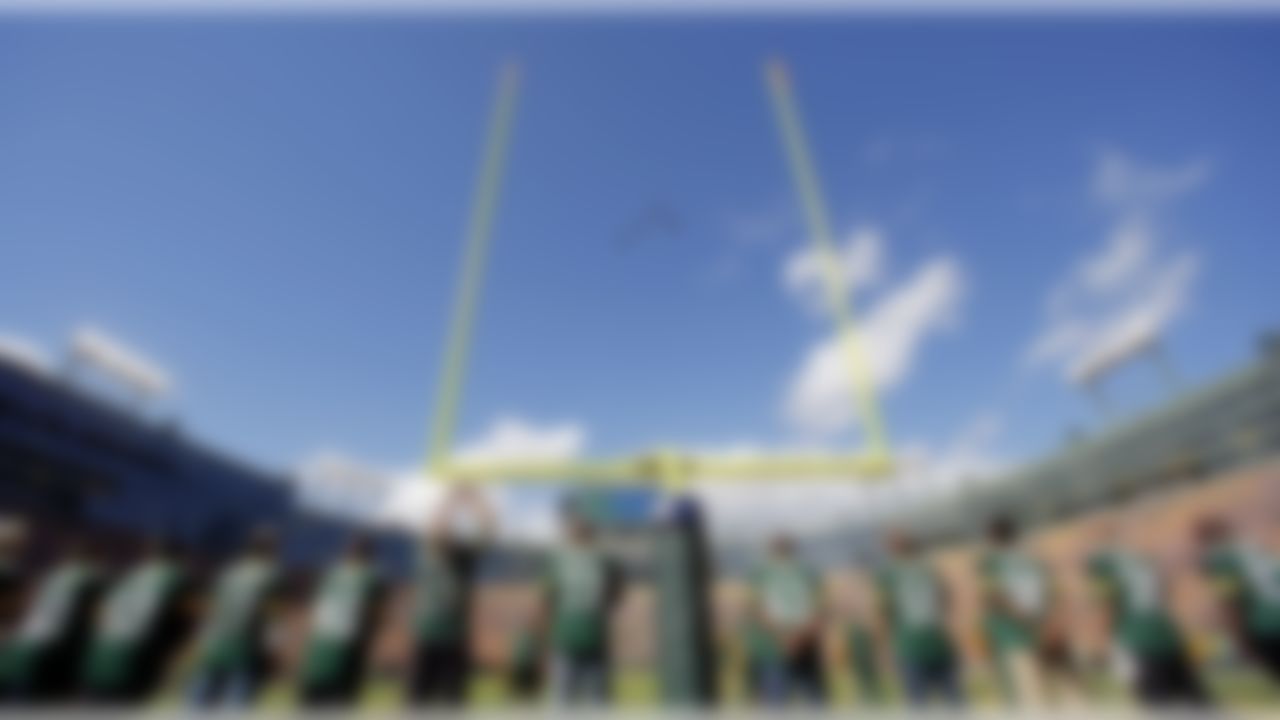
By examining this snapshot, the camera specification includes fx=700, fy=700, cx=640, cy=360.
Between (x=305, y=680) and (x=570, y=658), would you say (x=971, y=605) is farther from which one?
(x=305, y=680)

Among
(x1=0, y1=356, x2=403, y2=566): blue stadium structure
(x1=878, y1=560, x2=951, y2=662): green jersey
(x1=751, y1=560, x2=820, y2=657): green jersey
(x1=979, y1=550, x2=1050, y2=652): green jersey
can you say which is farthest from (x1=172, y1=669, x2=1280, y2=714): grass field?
(x1=0, y1=356, x2=403, y2=566): blue stadium structure

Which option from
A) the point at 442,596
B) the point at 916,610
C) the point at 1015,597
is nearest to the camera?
the point at 442,596

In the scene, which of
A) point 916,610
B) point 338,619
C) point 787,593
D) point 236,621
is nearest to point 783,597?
point 787,593

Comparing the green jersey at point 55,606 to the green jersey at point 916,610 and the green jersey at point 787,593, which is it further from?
the green jersey at point 916,610

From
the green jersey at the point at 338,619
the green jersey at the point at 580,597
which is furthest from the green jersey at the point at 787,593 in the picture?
the green jersey at the point at 338,619

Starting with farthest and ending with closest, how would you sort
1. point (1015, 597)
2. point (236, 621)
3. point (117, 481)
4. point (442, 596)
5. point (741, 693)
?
point (117, 481), point (741, 693), point (1015, 597), point (236, 621), point (442, 596)

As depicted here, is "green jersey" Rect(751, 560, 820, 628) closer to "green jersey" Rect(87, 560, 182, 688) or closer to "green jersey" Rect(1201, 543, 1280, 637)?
"green jersey" Rect(1201, 543, 1280, 637)

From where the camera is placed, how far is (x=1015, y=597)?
14.1 ft

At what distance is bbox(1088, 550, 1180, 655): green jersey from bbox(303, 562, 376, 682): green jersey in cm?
461

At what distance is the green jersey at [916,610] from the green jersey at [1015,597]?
31 cm

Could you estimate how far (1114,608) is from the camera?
4.44 metres

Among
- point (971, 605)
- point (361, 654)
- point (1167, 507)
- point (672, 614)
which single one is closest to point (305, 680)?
point (361, 654)

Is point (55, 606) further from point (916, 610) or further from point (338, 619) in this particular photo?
point (916, 610)

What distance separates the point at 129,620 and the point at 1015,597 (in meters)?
5.29
